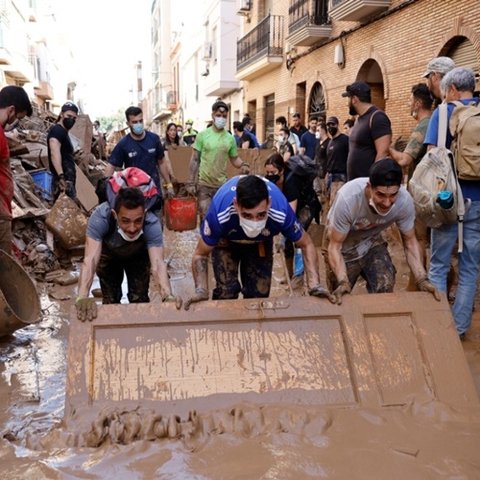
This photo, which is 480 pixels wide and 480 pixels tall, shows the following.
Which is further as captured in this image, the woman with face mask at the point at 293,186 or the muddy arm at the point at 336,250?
the woman with face mask at the point at 293,186

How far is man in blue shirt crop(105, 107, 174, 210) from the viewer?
5.80 meters

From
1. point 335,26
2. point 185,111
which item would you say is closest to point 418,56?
point 335,26

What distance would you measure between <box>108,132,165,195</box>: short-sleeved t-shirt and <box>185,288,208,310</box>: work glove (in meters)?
2.86

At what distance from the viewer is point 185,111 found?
1484 inches

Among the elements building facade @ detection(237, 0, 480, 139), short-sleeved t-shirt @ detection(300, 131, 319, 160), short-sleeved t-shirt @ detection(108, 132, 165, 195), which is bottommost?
short-sleeved t-shirt @ detection(108, 132, 165, 195)

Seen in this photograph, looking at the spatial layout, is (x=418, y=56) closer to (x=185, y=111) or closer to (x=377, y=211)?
(x=377, y=211)

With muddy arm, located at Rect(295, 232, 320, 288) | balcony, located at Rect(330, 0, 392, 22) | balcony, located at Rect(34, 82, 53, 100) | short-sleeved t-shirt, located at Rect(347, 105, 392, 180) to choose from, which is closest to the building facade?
balcony, located at Rect(330, 0, 392, 22)

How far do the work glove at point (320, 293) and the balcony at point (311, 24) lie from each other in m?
11.7

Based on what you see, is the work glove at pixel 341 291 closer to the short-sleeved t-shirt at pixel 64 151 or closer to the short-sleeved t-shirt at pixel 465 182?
the short-sleeved t-shirt at pixel 465 182

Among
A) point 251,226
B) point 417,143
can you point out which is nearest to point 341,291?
point 251,226

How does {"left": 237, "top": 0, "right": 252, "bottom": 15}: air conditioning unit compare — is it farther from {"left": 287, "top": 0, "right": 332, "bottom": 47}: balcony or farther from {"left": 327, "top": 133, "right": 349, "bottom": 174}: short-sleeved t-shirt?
{"left": 327, "top": 133, "right": 349, "bottom": 174}: short-sleeved t-shirt

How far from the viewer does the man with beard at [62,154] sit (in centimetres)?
691

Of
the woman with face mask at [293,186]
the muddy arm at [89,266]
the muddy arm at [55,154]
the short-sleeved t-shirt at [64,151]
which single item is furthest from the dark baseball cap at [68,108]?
the muddy arm at [89,266]

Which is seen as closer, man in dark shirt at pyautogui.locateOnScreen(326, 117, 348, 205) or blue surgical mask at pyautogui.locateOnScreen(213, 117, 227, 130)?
blue surgical mask at pyautogui.locateOnScreen(213, 117, 227, 130)
